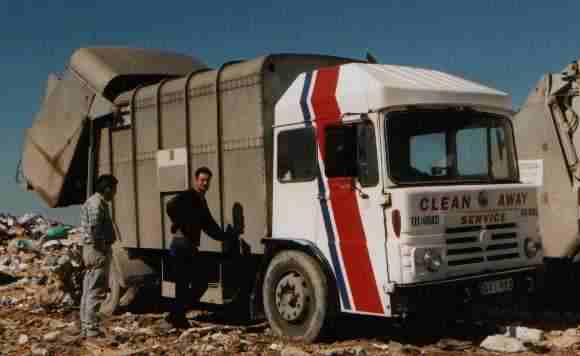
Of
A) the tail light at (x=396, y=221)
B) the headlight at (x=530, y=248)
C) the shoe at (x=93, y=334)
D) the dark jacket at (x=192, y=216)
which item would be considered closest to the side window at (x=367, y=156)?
the tail light at (x=396, y=221)

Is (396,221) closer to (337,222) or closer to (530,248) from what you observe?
(337,222)

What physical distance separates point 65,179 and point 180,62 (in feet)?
8.02

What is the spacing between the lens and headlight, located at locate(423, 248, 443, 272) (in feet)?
21.1

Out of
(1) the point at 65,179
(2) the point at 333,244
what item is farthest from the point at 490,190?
(1) the point at 65,179

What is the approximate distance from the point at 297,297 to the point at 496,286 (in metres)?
1.95

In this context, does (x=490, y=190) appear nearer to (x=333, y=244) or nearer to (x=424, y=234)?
(x=424, y=234)

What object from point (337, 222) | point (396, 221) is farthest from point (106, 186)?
point (396, 221)

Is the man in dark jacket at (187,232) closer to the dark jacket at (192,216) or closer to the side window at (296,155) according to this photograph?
the dark jacket at (192,216)

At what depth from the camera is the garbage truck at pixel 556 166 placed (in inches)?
350

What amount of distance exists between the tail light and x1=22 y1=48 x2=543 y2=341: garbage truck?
0.04 feet

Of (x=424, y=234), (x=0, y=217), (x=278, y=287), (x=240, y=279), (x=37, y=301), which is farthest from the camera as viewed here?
(x=0, y=217)

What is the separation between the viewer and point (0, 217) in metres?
24.7

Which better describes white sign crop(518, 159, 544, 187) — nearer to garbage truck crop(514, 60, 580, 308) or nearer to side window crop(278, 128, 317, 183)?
garbage truck crop(514, 60, 580, 308)

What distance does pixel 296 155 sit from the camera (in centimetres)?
751
